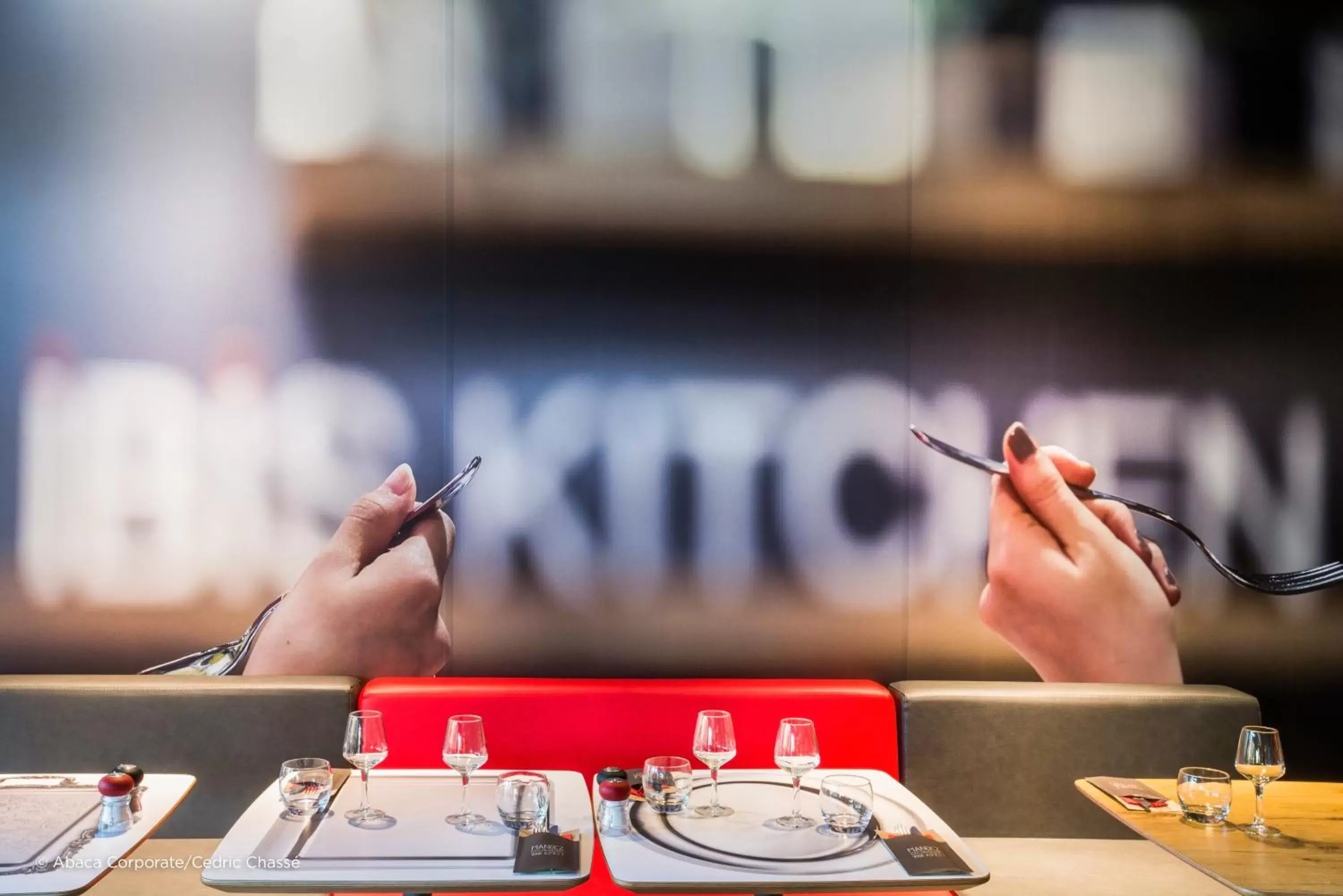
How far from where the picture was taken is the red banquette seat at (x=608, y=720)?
2695 millimetres

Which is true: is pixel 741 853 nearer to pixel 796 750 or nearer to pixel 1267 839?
pixel 796 750

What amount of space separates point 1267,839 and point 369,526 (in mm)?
2233

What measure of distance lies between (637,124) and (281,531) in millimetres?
1516

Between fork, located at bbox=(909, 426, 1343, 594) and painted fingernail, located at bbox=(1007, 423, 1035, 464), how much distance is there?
5 centimetres

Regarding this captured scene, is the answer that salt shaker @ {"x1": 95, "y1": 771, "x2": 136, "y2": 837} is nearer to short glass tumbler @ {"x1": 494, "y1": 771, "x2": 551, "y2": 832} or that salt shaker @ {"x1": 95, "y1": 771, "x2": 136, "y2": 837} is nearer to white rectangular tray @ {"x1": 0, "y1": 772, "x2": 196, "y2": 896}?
white rectangular tray @ {"x1": 0, "y1": 772, "x2": 196, "y2": 896}

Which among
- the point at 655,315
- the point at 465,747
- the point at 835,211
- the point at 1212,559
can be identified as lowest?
the point at 465,747

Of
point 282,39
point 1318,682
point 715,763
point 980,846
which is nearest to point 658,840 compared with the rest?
point 715,763

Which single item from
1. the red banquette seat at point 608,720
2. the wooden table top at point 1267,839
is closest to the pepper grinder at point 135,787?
the red banquette seat at point 608,720

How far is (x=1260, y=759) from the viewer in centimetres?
208

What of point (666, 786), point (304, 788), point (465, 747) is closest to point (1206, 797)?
point (666, 786)

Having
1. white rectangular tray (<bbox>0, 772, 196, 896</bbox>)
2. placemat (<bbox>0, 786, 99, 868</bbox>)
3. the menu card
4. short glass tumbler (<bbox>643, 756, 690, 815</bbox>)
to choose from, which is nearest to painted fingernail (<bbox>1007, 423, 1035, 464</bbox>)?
the menu card

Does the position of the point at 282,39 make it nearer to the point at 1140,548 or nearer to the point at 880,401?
the point at 880,401

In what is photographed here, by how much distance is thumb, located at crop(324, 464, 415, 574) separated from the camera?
2939 mm

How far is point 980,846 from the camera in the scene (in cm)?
268
